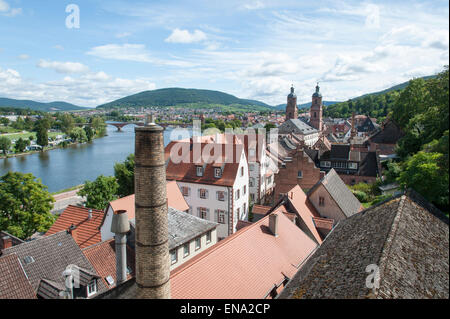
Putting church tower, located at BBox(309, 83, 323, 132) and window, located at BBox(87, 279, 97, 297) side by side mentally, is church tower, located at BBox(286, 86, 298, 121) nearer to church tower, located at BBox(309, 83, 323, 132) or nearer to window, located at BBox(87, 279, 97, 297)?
church tower, located at BBox(309, 83, 323, 132)

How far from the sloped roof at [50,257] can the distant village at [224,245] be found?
0.16 ft

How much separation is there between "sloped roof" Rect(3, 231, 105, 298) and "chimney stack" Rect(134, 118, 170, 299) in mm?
8273

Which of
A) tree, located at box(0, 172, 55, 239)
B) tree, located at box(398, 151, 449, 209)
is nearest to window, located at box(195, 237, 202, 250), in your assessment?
tree, located at box(398, 151, 449, 209)

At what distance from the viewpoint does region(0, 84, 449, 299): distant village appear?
305 inches

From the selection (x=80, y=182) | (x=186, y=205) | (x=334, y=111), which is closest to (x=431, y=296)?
(x=186, y=205)

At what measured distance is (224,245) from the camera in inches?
511

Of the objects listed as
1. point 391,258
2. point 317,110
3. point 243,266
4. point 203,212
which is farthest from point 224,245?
point 317,110

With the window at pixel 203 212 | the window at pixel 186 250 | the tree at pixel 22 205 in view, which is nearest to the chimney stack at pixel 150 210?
the window at pixel 186 250

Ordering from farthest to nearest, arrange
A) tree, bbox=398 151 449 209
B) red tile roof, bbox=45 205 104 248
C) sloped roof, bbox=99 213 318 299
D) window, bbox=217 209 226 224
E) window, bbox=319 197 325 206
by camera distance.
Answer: window, bbox=217 209 226 224, window, bbox=319 197 325 206, red tile roof, bbox=45 205 104 248, sloped roof, bbox=99 213 318 299, tree, bbox=398 151 449 209

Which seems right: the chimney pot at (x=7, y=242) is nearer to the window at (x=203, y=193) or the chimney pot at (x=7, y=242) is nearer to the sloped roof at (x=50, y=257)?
the sloped roof at (x=50, y=257)

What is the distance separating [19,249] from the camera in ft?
48.0

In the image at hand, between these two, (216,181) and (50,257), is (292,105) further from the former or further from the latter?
(50,257)

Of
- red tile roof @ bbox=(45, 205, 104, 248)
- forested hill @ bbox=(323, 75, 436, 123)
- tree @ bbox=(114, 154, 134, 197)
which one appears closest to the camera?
red tile roof @ bbox=(45, 205, 104, 248)

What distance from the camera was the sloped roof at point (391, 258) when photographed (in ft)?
23.0
